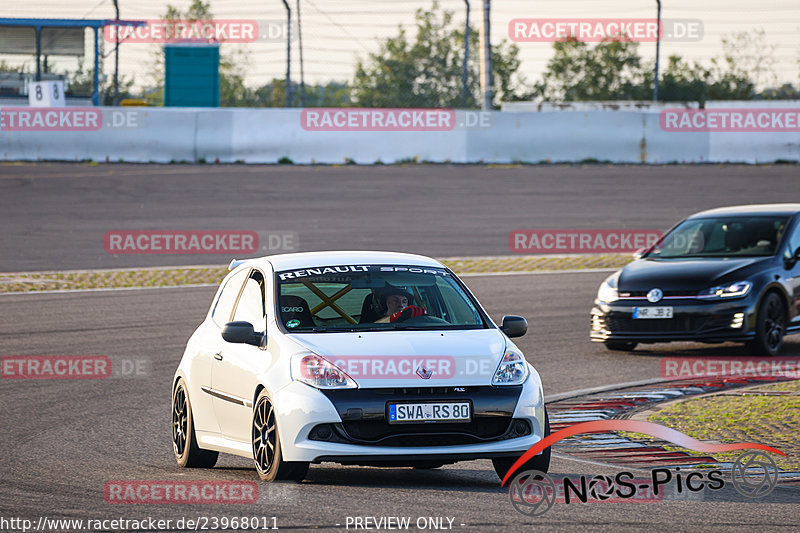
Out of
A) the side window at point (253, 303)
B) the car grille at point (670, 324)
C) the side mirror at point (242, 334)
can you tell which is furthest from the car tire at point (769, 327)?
the side mirror at point (242, 334)

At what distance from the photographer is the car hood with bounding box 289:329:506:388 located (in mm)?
7871

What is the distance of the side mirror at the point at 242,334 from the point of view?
845 cm

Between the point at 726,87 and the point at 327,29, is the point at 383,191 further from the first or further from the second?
the point at 726,87

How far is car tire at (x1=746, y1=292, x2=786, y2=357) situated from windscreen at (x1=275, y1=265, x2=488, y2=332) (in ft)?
20.6

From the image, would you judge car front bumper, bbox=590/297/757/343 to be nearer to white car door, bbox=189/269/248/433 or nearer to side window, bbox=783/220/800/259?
side window, bbox=783/220/800/259

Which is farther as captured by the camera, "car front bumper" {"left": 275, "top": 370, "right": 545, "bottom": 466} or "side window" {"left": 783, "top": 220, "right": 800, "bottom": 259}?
"side window" {"left": 783, "top": 220, "right": 800, "bottom": 259}

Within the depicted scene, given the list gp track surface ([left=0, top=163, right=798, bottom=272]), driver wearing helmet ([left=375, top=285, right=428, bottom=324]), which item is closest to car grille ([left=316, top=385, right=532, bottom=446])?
driver wearing helmet ([left=375, top=285, right=428, bottom=324])

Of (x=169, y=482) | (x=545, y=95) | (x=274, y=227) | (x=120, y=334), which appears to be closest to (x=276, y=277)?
(x=169, y=482)

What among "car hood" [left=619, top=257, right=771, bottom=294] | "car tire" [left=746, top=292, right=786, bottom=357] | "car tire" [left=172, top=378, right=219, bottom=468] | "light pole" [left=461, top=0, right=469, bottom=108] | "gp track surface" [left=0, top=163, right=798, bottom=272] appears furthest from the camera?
"light pole" [left=461, top=0, right=469, bottom=108]

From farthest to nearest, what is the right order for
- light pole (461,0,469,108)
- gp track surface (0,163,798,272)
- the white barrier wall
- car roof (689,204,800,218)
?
the white barrier wall < light pole (461,0,469,108) < gp track surface (0,163,798,272) < car roof (689,204,800,218)

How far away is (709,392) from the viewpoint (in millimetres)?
12227

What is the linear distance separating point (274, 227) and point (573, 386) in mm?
13083

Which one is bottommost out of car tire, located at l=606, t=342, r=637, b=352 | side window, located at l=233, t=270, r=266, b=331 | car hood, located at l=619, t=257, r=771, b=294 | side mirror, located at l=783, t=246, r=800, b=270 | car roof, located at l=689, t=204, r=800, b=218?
car tire, located at l=606, t=342, r=637, b=352

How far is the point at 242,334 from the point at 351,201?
19.1 metres
